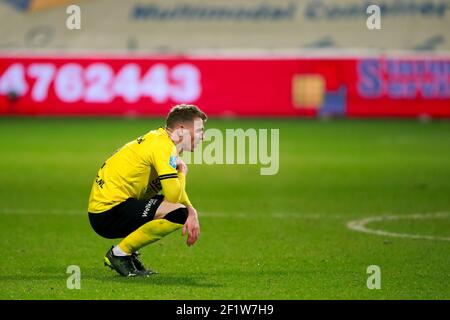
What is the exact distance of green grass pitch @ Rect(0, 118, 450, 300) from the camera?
816 cm

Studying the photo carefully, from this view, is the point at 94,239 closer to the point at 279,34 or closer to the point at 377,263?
the point at 377,263

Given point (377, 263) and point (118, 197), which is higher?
point (118, 197)

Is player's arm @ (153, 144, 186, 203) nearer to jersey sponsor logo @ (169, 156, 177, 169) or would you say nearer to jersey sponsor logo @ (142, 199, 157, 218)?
jersey sponsor logo @ (169, 156, 177, 169)

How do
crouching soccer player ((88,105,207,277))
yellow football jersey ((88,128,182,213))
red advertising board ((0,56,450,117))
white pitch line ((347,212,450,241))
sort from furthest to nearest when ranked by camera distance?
red advertising board ((0,56,450,117)), white pitch line ((347,212,450,241)), yellow football jersey ((88,128,182,213)), crouching soccer player ((88,105,207,277))

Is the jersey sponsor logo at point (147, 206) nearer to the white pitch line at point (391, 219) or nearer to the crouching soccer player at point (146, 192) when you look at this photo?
the crouching soccer player at point (146, 192)

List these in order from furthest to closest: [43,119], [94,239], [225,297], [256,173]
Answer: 1. [43,119]
2. [256,173]
3. [94,239]
4. [225,297]

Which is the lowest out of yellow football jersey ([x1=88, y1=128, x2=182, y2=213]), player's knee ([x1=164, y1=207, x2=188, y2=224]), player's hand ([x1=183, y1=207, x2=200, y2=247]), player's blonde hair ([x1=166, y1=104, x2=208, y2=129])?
player's hand ([x1=183, y1=207, x2=200, y2=247])

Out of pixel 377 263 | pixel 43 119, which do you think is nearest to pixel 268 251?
pixel 377 263

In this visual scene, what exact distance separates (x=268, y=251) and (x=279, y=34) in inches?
966

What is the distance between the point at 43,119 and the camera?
2739cm

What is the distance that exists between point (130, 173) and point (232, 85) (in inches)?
772

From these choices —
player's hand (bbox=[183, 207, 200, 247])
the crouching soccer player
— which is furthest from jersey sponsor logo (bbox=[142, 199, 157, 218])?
player's hand (bbox=[183, 207, 200, 247])

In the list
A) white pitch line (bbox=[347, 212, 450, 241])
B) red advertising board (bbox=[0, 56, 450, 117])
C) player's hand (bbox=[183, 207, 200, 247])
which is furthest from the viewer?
red advertising board (bbox=[0, 56, 450, 117])

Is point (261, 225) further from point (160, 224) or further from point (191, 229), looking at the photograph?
point (191, 229)
